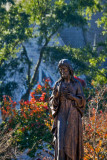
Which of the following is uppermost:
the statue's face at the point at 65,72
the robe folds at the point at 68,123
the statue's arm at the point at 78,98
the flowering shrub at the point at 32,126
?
the statue's face at the point at 65,72

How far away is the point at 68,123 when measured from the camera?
6109mm

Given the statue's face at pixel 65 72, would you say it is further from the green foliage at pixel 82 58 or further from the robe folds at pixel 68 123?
the green foliage at pixel 82 58

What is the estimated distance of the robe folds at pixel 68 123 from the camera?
6.01m

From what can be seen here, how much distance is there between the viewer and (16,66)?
56.6 ft

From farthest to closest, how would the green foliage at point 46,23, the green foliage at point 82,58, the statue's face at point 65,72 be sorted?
1. the green foliage at point 82,58
2. the green foliage at point 46,23
3. the statue's face at point 65,72

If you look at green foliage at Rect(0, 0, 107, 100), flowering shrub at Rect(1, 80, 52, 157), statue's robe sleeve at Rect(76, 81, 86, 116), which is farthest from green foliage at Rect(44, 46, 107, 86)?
statue's robe sleeve at Rect(76, 81, 86, 116)

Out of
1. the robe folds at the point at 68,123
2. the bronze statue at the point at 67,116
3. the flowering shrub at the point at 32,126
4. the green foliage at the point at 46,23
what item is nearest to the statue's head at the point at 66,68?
the bronze statue at the point at 67,116

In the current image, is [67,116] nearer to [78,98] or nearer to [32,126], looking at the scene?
[78,98]

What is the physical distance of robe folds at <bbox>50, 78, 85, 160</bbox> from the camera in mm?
6012

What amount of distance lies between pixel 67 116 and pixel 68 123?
13cm

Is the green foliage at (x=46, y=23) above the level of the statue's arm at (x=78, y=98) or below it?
above

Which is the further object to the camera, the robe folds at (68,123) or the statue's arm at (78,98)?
the statue's arm at (78,98)

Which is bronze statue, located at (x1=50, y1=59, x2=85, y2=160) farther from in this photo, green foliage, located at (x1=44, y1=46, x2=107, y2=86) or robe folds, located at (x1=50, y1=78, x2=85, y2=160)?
green foliage, located at (x1=44, y1=46, x2=107, y2=86)

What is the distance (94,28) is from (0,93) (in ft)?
40.7
